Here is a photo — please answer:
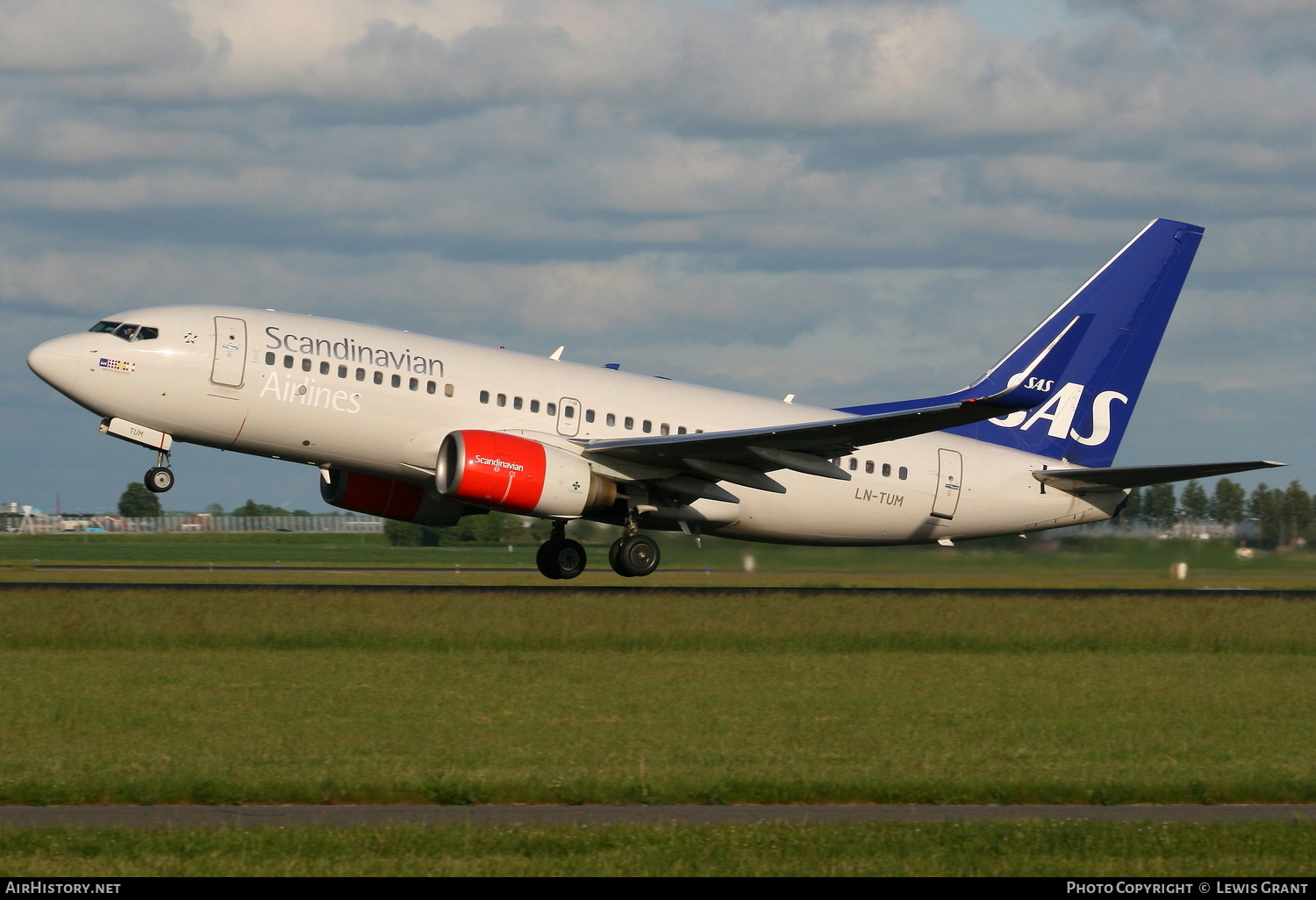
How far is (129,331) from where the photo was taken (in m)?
28.2

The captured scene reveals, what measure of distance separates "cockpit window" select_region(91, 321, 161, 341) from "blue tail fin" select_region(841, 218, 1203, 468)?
19.6 m

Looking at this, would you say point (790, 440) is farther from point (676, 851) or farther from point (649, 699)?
point (676, 851)

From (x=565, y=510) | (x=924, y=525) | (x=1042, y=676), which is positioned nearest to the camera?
(x=1042, y=676)

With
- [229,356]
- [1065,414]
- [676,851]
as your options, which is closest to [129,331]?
[229,356]

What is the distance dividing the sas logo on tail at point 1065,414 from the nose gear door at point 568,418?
37.6 ft

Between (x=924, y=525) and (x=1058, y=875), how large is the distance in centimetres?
2499

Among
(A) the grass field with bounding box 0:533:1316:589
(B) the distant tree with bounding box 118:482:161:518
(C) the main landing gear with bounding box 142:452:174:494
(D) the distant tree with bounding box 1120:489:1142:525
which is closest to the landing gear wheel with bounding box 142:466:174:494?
(C) the main landing gear with bounding box 142:452:174:494

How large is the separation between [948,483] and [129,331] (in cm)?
1915

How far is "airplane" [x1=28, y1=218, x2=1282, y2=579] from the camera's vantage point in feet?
91.5

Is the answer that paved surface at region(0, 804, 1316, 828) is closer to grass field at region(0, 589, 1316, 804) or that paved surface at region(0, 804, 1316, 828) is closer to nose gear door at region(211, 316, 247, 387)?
grass field at region(0, 589, 1316, 804)

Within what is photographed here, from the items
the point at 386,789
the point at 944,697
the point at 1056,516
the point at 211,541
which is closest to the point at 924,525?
the point at 1056,516

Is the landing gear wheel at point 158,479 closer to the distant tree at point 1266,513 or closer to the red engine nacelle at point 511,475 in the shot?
the red engine nacelle at point 511,475

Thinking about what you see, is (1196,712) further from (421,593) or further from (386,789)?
(421,593)

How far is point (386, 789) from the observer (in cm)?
1169
